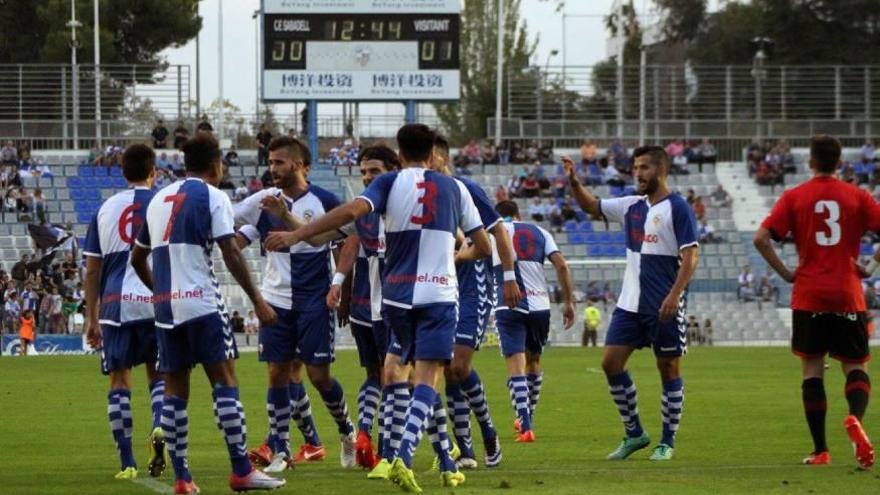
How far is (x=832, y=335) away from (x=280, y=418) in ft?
13.9

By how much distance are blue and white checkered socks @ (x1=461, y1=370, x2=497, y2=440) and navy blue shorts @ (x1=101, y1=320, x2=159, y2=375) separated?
7.95 feet

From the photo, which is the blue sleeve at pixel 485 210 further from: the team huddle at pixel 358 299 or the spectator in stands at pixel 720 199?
the spectator in stands at pixel 720 199

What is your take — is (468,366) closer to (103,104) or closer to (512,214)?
(512,214)

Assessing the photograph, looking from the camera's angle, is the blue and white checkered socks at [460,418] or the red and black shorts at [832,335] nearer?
the red and black shorts at [832,335]

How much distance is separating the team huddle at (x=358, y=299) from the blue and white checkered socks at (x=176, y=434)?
1 cm

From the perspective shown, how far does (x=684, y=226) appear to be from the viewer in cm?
1427

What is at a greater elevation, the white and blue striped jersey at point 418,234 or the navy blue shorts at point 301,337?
the white and blue striped jersey at point 418,234

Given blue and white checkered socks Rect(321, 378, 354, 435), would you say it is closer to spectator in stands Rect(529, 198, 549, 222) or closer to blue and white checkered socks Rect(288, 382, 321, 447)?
blue and white checkered socks Rect(288, 382, 321, 447)

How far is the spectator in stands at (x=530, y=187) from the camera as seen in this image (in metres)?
54.7

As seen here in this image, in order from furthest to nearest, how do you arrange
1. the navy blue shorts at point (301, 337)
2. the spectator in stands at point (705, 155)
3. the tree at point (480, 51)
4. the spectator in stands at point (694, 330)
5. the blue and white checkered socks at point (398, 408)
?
the tree at point (480, 51)
the spectator in stands at point (705, 155)
the spectator in stands at point (694, 330)
the navy blue shorts at point (301, 337)
the blue and white checkered socks at point (398, 408)

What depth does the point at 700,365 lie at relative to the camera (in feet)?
117

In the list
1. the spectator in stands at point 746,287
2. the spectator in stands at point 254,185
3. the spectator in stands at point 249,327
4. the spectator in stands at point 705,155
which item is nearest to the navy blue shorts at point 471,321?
the spectator in stands at point 249,327

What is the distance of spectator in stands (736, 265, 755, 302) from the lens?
167ft

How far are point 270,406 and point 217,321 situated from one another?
252 cm
